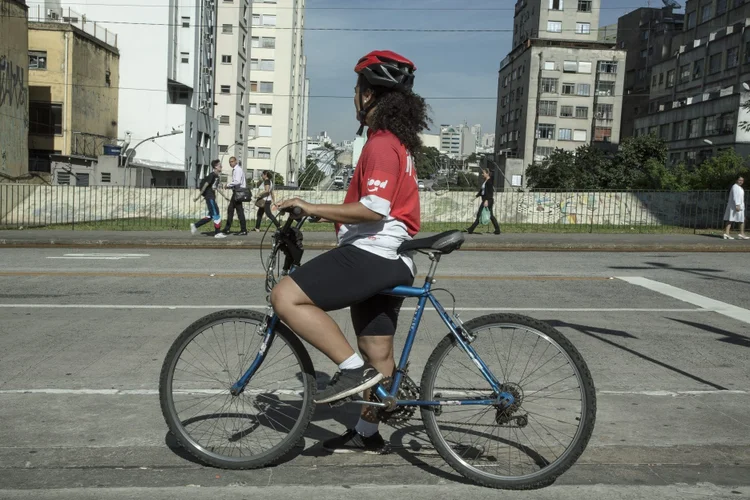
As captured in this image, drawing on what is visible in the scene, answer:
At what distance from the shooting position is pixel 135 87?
5919cm

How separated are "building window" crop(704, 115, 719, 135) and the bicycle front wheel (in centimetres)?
6791

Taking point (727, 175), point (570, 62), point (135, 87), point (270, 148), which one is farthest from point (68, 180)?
point (570, 62)

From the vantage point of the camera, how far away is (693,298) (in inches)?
385

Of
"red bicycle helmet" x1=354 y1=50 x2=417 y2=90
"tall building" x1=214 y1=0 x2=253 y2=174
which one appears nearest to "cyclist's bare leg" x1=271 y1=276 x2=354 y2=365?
"red bicycle helmet" x1=354 y1=50 x2=417 y2=90

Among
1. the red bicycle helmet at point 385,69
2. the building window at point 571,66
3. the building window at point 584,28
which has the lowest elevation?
the red bicycle helmet at point 385,69

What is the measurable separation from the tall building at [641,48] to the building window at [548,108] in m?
10.6

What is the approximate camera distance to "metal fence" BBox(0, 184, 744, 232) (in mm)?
24453

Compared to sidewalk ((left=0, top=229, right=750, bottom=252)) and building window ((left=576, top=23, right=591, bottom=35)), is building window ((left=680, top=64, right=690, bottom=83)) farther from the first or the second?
A: sidewalk ((left=0, top=229, right=750, bottom=252))

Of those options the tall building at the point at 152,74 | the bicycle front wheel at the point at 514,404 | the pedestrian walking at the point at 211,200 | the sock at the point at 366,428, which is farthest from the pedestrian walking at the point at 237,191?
the tall building at the point at 152,74

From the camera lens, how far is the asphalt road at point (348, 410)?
146 inches

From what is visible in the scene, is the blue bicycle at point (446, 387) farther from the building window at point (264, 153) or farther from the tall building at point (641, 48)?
the building window at point (264, 153)

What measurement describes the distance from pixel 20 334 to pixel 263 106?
319ft

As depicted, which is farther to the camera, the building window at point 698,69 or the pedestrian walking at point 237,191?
the building window at point 698,69

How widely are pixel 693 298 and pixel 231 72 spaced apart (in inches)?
3035
